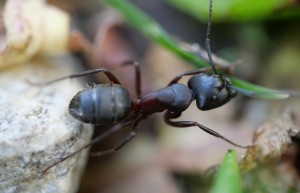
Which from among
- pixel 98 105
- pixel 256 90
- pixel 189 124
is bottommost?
pixel 189 124

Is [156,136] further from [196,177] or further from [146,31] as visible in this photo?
[146,31]

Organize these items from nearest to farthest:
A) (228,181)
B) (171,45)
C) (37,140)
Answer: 1. (228,181)
2. (37,140)
3. (171,45)

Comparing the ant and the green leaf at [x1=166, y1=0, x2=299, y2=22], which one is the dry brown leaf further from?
the green leaf at [x1=166, y1=0, x2=299, y2=22]

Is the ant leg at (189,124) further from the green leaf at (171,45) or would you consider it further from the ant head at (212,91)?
the green leaf at (171,45)

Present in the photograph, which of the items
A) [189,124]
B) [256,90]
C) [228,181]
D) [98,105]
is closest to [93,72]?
[98,105]

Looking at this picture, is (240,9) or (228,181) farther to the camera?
(240,9)

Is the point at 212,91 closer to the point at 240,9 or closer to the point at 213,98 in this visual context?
the point at 213,98

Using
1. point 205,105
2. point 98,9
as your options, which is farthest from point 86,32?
point 205,105
